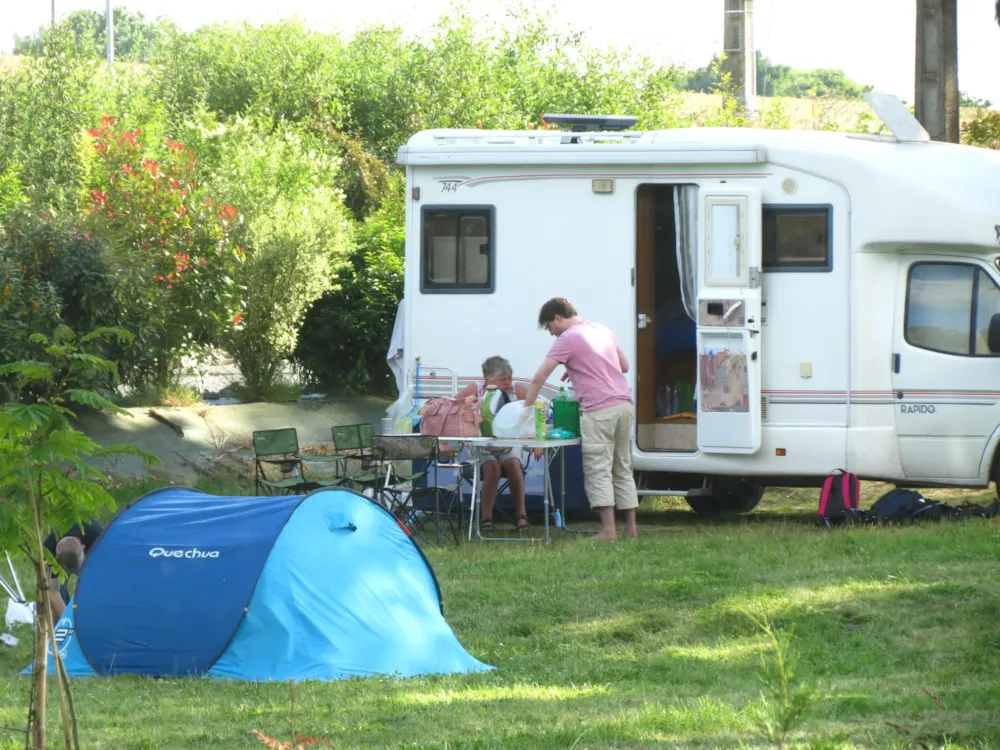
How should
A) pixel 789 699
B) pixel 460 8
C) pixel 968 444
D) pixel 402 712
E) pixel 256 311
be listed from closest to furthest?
pixel 789 699 → pixel 402 712 → pixel 968 444 → pixel 256 311 → pixel 460 8

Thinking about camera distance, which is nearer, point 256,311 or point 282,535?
point 282,535

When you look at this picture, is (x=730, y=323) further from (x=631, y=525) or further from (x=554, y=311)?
(x=631, y=525)

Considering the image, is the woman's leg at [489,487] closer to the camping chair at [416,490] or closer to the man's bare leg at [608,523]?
the camping chair at [416,490]

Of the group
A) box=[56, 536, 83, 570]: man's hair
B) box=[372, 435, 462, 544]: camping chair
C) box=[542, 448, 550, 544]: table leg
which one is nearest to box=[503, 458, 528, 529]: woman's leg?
box=[542, 448, 550, 544]: table leg

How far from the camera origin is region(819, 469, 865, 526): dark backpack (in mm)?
10109

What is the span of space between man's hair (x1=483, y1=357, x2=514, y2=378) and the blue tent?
11.2ft

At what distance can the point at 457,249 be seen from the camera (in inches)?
→ 427

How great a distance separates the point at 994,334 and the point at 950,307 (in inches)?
16.4

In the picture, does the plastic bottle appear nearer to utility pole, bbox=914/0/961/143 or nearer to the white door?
the white door

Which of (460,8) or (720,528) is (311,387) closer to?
(720,528)

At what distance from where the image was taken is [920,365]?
33.6 ft

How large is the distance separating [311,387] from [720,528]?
21.2ft

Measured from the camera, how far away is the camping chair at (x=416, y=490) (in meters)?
9.82

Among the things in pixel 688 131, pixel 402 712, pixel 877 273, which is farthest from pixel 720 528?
pixel 402 712
